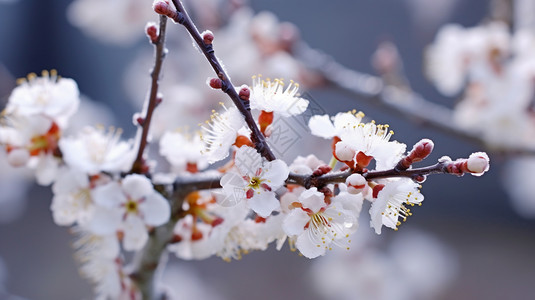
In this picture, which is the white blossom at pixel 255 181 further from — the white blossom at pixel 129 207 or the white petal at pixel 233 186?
the white blossom at pixel 129 207

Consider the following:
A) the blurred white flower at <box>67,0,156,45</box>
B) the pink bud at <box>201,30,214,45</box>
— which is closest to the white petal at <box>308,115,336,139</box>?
the pink bud at <box>201,30,214,45</box>

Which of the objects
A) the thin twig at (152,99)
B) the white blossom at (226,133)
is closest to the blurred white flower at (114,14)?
the thin twig at (152,99)

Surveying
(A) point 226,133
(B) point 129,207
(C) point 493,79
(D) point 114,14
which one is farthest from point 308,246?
(D) point 114,14

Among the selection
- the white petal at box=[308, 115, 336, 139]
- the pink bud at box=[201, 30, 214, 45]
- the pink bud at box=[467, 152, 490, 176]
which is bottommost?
the white petal at box=[308, 115, 336, 139]

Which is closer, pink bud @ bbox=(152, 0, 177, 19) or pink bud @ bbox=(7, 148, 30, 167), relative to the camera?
pink bud @ bbox=(152, 0, 177, 19)

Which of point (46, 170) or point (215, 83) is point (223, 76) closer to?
point (215, 83)

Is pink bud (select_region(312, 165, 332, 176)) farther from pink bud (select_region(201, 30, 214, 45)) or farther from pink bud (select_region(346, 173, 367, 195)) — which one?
pink bud (select_region(201, 30, 214, 45))

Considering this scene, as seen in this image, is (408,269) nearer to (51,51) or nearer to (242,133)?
(242,133)
